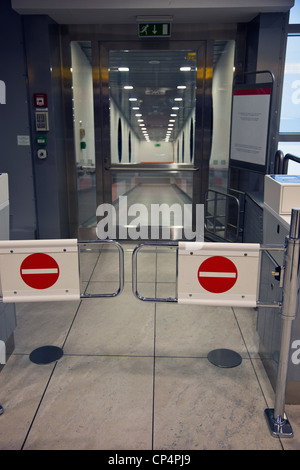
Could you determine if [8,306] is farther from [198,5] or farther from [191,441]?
[198,5]

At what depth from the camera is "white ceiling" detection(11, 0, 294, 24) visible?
4.21 meters

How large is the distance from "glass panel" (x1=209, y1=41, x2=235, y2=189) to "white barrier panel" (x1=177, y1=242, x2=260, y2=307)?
10.7 ft

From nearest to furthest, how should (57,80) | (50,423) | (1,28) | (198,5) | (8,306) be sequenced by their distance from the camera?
(50,423) → (8,306) → (198,5) → (1,28) → (57,80)

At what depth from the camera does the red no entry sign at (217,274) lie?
7.26ft

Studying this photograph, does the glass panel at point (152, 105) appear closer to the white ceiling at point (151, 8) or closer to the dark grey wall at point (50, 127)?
the white ceiling at point (151, 8)

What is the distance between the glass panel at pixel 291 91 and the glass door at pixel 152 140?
0.99 metres

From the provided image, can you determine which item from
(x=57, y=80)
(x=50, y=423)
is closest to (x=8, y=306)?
(x=50, y=423)

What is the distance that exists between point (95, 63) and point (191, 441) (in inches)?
175

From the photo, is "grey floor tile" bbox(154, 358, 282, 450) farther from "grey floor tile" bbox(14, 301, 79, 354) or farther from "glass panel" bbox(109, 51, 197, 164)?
"glass panel" bbox(109, 51, 197, 164)

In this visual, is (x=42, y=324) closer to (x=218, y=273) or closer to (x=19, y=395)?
(x=19, y=395)

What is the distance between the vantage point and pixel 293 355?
233 cm

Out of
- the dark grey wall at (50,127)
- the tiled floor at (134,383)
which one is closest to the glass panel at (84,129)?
the dark grey wall at (50,127)
